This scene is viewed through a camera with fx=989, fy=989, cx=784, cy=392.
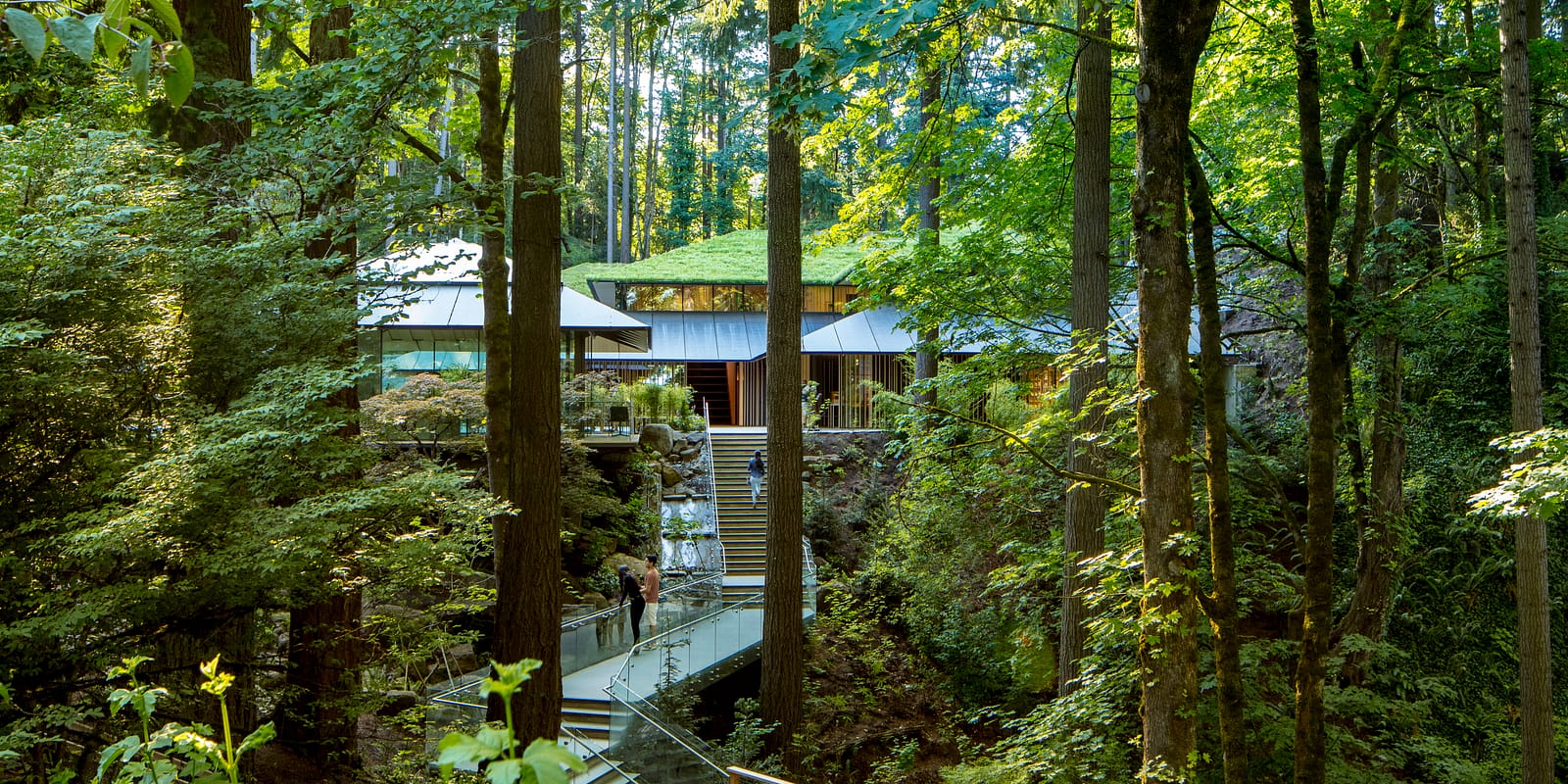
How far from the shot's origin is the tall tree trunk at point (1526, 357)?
6816mm

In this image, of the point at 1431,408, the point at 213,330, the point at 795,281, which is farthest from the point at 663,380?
the point at 213,330

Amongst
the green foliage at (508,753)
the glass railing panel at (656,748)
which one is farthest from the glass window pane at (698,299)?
the green foliage at (508,753)

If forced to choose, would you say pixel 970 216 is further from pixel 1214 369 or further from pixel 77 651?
pixel 77 651

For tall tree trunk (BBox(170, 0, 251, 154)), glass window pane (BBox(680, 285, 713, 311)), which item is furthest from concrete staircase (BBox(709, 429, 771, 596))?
tall tree trunk (BBox(170, 0, 251, 154))

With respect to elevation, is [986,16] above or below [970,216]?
above

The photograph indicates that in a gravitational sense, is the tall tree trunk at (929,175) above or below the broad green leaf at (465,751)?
above

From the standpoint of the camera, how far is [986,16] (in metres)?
8.41

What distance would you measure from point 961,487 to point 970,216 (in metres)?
3.03

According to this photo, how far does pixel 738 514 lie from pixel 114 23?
18.1 m

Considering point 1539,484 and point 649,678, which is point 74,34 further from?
point 649,678

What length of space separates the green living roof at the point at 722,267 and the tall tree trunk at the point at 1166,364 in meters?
19.7

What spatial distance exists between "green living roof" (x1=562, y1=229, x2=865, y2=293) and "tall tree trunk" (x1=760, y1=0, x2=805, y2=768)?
14.1m

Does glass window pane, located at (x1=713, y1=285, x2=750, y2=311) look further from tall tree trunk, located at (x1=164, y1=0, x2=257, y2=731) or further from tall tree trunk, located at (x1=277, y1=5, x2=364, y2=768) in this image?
tall tree trunk, located at (x1=164, y1=0, x2=257, y2=731)

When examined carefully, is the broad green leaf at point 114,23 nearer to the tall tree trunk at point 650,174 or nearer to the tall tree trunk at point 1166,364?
the tall tree trunk at point 1166,364
